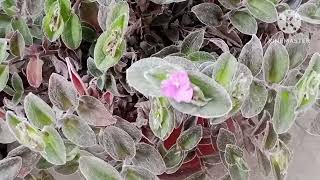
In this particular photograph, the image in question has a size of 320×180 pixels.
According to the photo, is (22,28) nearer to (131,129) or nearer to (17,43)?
(17,43)

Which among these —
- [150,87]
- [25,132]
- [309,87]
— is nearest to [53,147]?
[25,132]

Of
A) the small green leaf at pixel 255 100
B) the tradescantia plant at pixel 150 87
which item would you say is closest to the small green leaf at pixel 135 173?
the tradescantia plant at pixel 150 87

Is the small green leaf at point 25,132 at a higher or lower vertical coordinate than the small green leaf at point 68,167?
higher

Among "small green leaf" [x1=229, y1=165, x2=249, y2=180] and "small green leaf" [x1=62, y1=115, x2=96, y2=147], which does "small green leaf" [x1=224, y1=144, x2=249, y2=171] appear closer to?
"small green leaf" [x1=229, y1=165, x2=249, y2=180]

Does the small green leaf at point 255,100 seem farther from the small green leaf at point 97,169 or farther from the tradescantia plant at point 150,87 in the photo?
the small green leaf at point 97,169

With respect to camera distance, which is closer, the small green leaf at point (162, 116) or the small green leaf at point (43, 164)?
the small green leaf at point (162, 116)

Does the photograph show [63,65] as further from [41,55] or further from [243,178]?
[243,178]

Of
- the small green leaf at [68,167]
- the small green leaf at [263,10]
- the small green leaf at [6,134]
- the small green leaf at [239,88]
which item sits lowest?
the small green leaf at [68,167]
